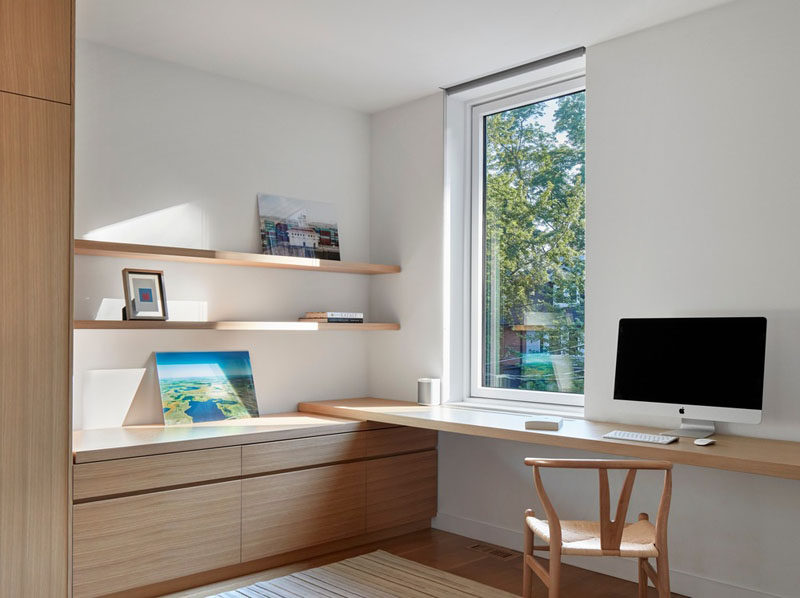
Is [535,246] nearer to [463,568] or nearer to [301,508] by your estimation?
→ [463,568]

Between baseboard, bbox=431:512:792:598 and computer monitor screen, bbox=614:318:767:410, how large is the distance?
0.80 metres

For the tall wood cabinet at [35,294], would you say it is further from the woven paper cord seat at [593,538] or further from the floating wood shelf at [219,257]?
the woven paper cord seat at [593,538]

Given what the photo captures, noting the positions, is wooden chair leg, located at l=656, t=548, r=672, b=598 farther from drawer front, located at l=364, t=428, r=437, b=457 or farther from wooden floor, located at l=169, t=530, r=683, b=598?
drawer front, located at l=364, t=428, r=437, b=457

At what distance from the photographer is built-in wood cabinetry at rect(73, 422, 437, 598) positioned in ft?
9.58

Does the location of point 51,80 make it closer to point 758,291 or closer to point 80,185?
point 80,185

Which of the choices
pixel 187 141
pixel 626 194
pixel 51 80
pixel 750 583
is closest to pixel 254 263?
pixel 187 141

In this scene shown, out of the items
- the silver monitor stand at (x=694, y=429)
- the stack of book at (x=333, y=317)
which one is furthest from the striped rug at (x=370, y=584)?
the stack of book at (x=333, y=317)

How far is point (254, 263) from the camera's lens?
3863 mm

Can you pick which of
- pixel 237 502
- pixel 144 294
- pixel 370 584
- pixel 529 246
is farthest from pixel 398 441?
pixel 144 294

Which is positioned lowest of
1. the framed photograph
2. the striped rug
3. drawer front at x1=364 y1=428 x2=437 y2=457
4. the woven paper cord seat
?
the striped rug

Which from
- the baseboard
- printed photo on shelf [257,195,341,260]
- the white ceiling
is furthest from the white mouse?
printed photo on shelf [257,195,341,260]

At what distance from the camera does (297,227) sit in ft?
14.1

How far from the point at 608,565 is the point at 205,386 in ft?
7.22

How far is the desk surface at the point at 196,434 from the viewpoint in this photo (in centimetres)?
299
